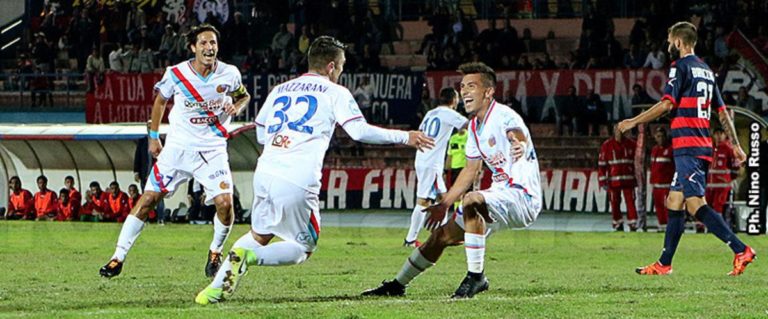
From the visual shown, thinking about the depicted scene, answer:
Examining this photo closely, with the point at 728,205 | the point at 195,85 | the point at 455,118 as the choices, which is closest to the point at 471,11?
the point at 728,205

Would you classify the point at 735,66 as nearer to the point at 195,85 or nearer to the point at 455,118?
the point at 455,118

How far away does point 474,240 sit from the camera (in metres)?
11.5

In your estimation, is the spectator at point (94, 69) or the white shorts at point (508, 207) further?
the spectator at point (94, 69)

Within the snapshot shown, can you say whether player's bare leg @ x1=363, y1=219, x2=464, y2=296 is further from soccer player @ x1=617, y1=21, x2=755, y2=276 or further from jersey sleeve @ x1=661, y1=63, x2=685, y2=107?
soccer player @ x1=617, y1=21, x2=755, y2=276

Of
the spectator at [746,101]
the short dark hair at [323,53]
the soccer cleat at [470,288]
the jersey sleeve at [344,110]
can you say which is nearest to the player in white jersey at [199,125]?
the short dark hair at [323,53]

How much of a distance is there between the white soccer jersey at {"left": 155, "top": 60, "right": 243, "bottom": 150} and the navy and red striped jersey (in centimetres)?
428

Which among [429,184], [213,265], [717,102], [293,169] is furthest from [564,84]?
[293,169]

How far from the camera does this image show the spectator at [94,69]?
3797 centimetres

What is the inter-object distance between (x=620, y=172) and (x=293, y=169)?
16.5 metres

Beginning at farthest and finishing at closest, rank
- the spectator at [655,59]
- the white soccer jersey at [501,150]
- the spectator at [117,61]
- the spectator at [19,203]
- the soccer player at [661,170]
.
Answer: the spectator at [117,61] < the spectator at [655,59] < the spectator at [19,203] < the soccer player at [661,170] < the white soccer jersey at [501,150]

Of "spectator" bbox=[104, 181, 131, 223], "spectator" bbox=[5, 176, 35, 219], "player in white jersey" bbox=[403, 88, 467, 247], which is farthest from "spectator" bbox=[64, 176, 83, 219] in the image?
"player in white jersey" bbox=[403, 88, 467, 247]

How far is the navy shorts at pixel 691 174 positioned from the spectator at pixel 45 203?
18.6m

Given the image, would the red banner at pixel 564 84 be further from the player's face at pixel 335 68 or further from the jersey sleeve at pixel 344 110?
the jersey sleeve at pixel 344 110

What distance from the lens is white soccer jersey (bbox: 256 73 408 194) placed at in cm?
1077
